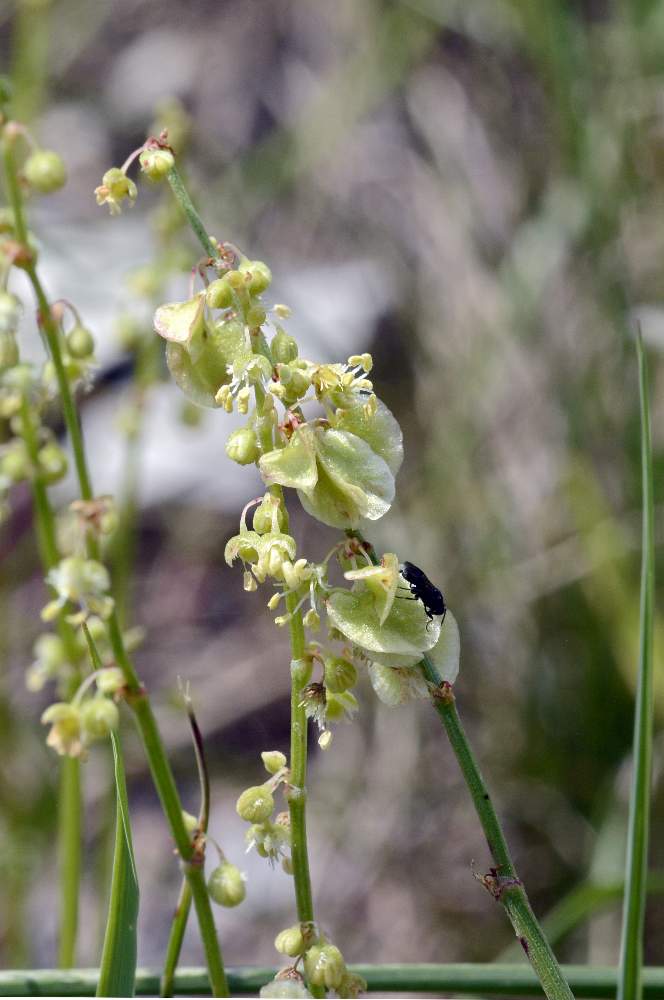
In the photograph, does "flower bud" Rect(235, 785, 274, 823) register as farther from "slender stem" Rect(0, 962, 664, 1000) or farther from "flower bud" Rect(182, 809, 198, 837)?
"slender stem" Rect(0, 962, 664, 1000)

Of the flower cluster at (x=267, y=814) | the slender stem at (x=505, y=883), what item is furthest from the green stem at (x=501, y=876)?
the flower cluster at (x=267, y=814)

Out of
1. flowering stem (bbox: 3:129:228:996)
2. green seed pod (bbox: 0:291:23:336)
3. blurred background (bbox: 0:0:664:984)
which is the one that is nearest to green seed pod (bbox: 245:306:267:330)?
flowering stem (bbox: 3:129:228:996)

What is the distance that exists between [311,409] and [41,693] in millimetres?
918

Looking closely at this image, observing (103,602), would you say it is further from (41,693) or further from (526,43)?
(526,43)

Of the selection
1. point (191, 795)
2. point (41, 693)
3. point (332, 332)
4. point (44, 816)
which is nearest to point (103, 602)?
point (44, 816)

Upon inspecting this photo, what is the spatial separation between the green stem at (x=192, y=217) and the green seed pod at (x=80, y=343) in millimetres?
238

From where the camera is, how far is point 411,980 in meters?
0.74

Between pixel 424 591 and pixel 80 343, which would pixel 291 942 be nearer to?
pixel 424 591

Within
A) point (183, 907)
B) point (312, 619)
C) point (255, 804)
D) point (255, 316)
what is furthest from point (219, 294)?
point (183, 907)

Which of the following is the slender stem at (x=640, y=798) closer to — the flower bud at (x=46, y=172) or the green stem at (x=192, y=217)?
the green stem at (x=192, y=217)

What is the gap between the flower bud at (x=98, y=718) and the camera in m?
0.62

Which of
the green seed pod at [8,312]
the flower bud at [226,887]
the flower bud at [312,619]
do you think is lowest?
the flower bud at [226,887]

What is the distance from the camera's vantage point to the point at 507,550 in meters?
2.24

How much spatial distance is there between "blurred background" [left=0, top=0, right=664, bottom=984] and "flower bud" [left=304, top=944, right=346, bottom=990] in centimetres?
84
